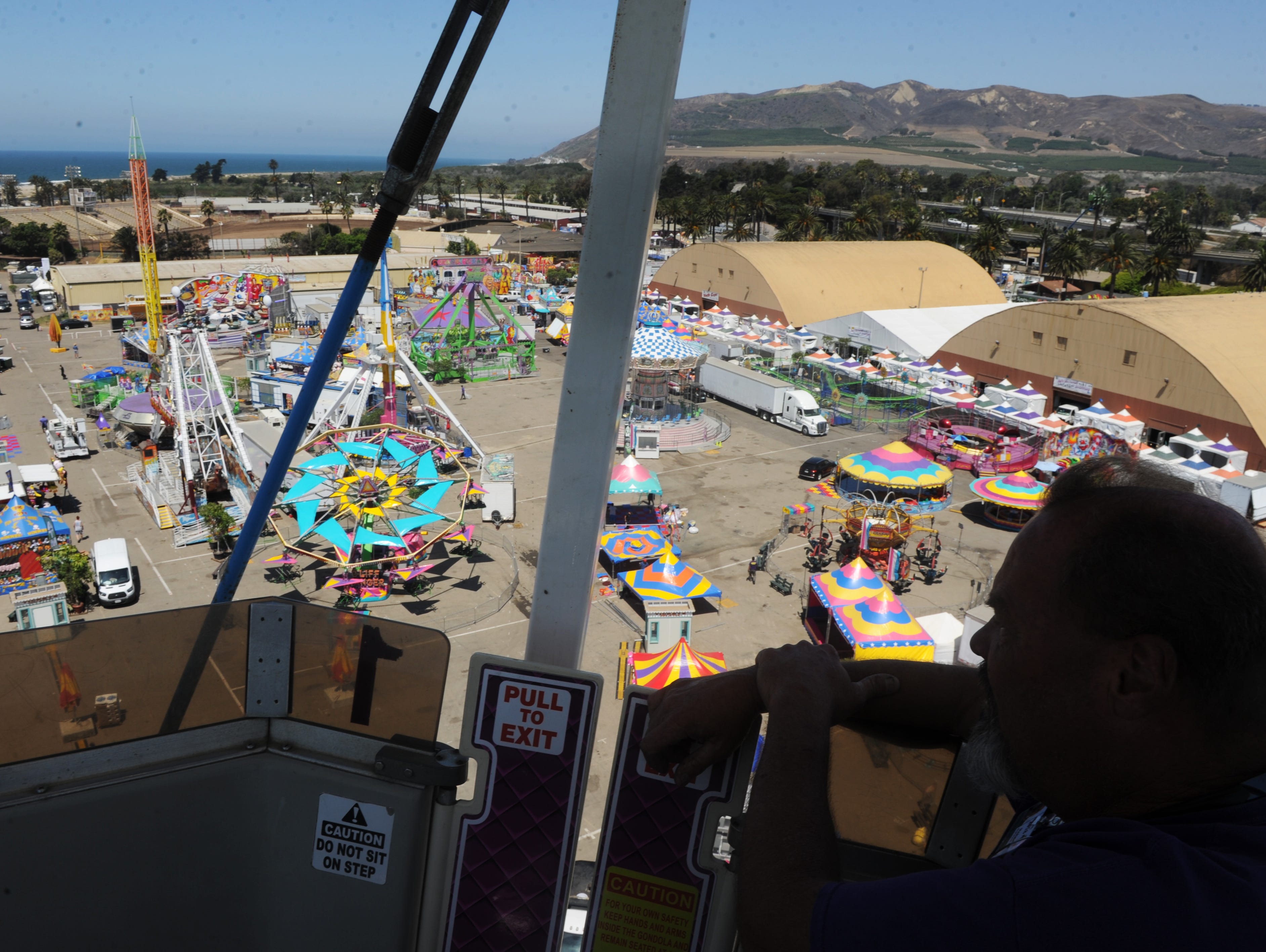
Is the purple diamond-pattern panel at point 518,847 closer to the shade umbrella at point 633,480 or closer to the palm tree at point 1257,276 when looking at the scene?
the shade umbrella at point 633,480

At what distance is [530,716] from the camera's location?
98.9 inches

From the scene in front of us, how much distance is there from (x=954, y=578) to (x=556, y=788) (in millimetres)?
17788

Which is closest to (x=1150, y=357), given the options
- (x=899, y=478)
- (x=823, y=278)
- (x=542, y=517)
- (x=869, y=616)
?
(x=899, y=478)

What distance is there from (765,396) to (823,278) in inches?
659

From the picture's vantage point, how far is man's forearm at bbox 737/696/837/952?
139 cm

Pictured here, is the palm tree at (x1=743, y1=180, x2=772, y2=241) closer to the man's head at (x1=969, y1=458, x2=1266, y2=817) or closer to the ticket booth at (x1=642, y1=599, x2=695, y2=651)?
the ticket booth at (x1=642, y1=599, x2=695, y2=651)

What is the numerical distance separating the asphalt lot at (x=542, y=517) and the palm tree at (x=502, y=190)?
64216 millimetres

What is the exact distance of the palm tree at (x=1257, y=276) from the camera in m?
42.6

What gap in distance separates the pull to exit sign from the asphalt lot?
7.59 m

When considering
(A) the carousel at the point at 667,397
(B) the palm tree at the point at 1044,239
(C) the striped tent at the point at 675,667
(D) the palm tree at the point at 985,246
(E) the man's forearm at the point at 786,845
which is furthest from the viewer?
(B) the palm tree at the point at 1044,239

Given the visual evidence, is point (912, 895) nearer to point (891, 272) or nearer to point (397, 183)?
point (397, 183)

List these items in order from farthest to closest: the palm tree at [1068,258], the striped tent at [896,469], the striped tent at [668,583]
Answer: the palm tree at [1068,258]
the striped tent at [896,469]
the striped tent at [668,583]

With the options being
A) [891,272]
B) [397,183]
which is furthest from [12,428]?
[891,272]

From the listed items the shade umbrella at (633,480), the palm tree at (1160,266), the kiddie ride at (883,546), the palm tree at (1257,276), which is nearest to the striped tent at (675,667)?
the kiddie ride at (883,546)
